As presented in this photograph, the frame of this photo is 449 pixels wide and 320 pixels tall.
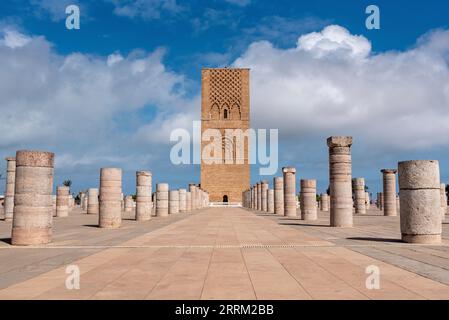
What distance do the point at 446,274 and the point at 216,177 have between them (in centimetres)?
5314

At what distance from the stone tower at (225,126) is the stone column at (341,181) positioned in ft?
143

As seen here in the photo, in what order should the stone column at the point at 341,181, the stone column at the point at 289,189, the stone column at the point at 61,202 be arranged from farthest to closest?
the stone column at the point at 61,202 < the stone column at the point at 289,189 < the stone column at the point at 341,181

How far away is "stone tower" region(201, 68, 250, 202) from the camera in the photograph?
190ft

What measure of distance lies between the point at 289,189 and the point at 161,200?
6.81 metres

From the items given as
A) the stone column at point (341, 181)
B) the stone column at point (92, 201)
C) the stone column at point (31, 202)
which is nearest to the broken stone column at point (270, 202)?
the stone column at point (92, 201)

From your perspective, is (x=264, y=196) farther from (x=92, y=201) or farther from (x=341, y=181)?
(x=341, y=181)

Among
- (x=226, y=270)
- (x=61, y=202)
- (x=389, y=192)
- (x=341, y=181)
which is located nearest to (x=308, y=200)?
(x=341, y=181)

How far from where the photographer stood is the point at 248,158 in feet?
193

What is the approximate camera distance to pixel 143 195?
19125 mm

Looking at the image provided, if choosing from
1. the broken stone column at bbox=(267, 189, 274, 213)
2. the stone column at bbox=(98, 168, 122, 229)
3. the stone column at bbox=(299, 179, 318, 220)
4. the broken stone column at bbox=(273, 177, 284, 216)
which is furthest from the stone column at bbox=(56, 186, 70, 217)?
the broken stone column at bbox=(267, 189, 274, 213)

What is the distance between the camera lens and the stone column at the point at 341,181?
13922 mm

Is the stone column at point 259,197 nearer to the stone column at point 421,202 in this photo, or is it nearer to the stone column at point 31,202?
the stone column at point 421,202
